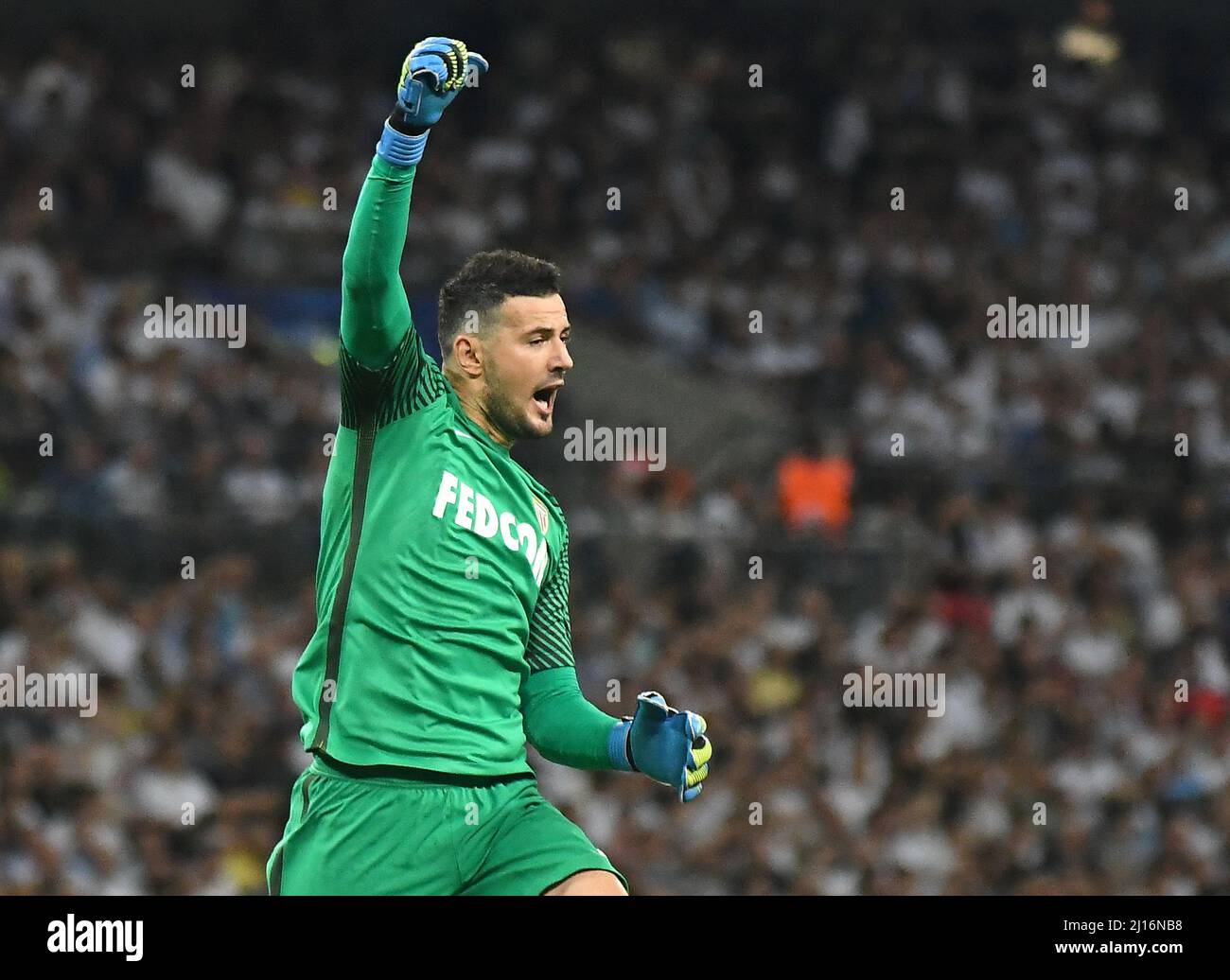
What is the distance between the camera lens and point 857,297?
13000mm


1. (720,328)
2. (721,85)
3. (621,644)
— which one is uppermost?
(721,85)

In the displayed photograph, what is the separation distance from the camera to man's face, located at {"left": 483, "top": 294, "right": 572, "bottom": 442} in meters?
4.83

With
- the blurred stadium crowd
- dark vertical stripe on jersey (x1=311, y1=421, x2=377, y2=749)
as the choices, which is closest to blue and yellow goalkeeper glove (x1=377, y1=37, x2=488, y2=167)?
dark vertical stripe on jersey (x1=311, y1=421, x2=377, y2=749)

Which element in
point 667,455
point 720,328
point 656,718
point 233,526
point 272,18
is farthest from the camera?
point 272,18

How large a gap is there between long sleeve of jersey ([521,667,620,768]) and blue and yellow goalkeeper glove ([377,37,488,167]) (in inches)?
55.3

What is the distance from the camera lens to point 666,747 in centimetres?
459

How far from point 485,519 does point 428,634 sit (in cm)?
34

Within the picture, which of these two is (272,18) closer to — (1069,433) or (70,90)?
(70,90)

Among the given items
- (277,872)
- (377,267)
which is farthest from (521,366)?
(277,872)

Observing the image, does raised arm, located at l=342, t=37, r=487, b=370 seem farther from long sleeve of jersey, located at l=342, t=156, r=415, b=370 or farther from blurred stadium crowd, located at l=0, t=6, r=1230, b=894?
blurred stadium crowd, located at l=0, t=6, r=1230, b=894

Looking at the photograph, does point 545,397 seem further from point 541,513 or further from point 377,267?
point 377,267

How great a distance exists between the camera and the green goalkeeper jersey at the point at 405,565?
445 centimetres

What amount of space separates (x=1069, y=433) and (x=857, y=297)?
1763mm

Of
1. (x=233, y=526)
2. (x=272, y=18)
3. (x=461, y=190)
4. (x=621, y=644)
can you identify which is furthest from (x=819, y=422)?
(x=272, y=18)
